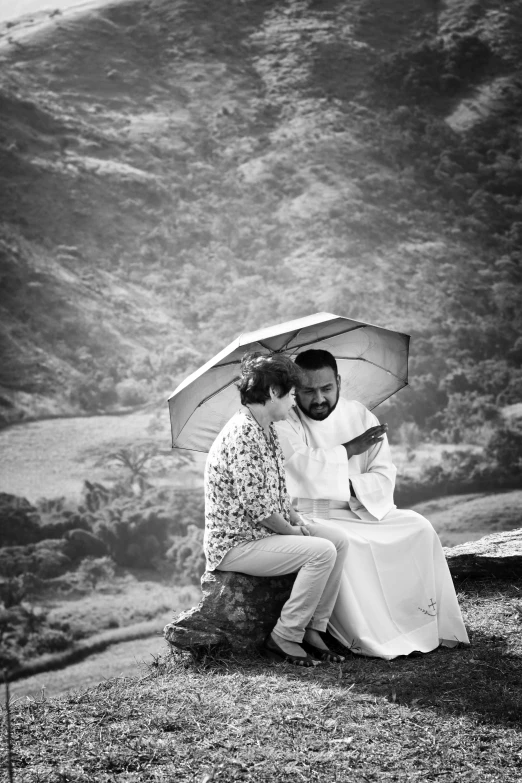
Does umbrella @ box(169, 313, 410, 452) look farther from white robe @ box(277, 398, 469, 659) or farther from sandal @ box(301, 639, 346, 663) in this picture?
sandal @ box(301, 639, 346, 663)

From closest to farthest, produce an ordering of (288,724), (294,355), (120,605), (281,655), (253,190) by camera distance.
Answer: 1. (288,724)
2. (281,655)
3. (294,355)
4. (120,605)
5. (253,190)

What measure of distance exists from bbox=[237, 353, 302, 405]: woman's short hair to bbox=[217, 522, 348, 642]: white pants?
62 centimetres

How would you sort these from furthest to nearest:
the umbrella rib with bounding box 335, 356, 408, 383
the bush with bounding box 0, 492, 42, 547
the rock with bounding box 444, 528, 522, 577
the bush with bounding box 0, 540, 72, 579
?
1. the bush with bounding box 0, 492, 42, 547
2. the bush with bounding box 0, 540, 72, 579
3. the rock with bounding box 444, 528, 522, 577
4. the umbrella rib with bounding box 335, 356, 408, 383

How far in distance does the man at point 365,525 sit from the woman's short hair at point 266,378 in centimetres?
56

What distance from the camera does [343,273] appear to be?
12422 mm

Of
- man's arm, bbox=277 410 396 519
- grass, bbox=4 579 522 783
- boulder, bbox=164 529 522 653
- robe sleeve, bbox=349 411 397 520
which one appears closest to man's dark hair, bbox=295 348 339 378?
man's arm, bbox=277 410 396 519

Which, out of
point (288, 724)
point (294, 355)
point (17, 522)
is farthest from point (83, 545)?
point (288, 724)

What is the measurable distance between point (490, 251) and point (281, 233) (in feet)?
10.7

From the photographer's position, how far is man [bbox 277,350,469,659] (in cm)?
375

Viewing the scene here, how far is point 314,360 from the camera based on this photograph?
407 centimetres

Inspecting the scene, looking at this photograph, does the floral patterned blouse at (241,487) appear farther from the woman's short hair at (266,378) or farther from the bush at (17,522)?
the bush at (17,522)

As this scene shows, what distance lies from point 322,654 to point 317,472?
843 millimetres

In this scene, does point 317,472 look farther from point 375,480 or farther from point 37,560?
point 37,560

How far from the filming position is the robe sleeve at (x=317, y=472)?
4.00 m
